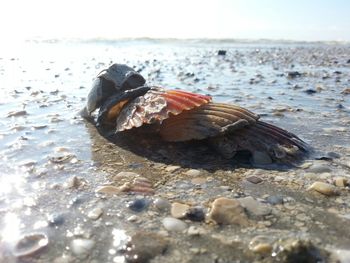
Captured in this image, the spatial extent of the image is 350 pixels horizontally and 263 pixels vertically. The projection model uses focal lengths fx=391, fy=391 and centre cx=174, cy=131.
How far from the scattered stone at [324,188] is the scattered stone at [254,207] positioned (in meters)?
0.58

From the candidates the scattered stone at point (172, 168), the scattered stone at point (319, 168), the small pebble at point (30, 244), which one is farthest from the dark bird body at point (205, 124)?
the small pebble at point (30, 244)

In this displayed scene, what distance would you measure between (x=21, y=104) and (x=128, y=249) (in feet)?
19.3

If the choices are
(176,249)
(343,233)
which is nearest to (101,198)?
(176,249)

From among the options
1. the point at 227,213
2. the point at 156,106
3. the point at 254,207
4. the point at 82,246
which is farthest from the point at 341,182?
the point at 82,246

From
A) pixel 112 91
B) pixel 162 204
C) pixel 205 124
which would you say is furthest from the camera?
pixel 112 91

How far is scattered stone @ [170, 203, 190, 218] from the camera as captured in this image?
295 centimetres

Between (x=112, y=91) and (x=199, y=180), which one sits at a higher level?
(x=112, y=91)

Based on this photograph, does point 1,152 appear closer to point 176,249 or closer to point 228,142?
point 228,142

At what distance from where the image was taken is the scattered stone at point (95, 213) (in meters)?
2.95

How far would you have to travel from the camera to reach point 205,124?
4305mm

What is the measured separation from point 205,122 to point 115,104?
140 centimetres

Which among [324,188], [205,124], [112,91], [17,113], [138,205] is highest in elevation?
[112,91]

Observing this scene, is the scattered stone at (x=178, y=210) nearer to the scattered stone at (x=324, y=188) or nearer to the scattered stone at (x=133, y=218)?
the scattered stone at (x=133, y=218)

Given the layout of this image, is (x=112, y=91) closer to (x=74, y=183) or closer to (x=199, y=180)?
(x=74, y=183)
